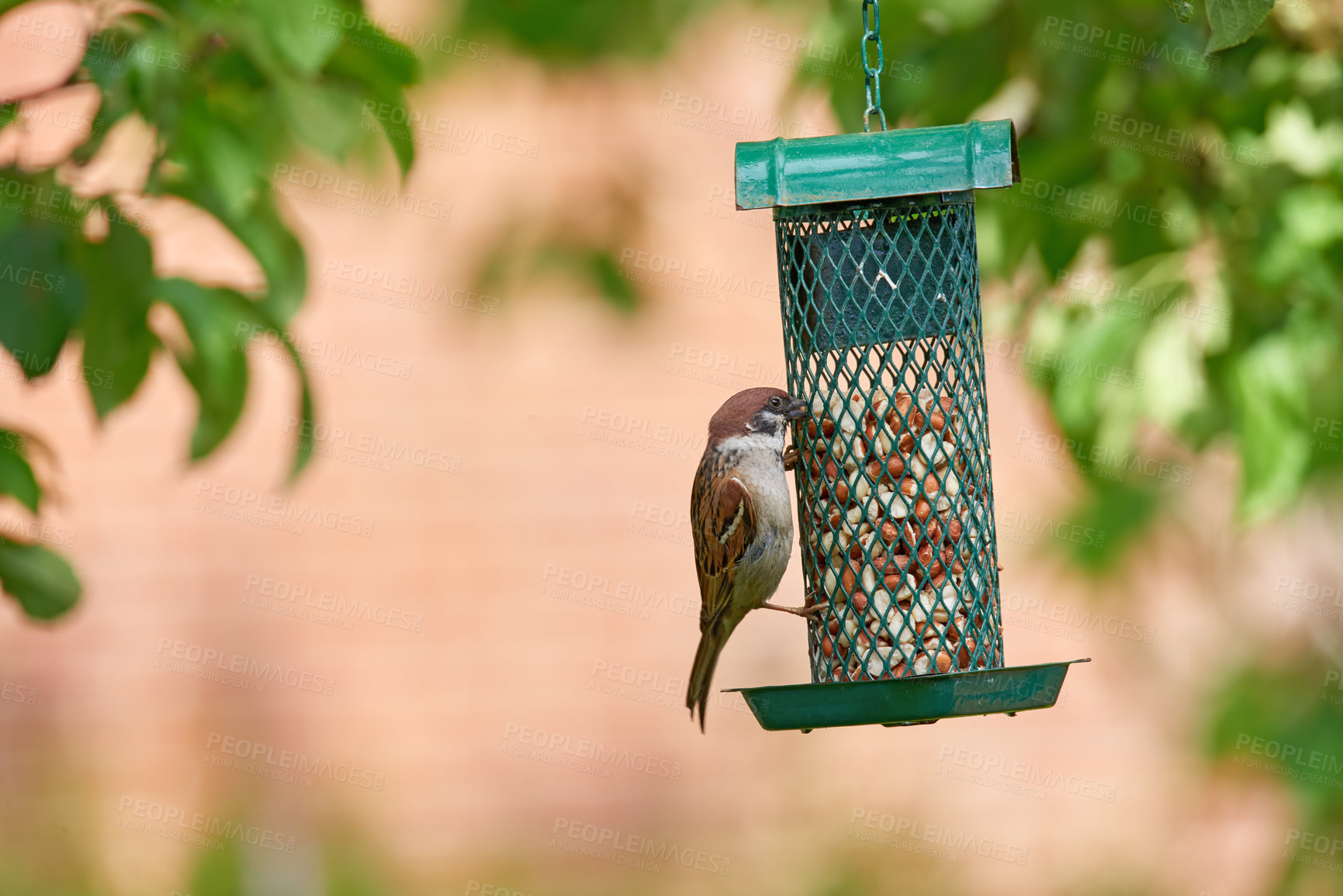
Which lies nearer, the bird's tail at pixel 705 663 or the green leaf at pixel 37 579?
the green leaf at pixel 37 579

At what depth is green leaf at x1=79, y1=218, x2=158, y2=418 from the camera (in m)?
3.29

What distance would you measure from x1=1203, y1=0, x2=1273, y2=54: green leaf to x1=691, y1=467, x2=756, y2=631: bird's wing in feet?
6.28

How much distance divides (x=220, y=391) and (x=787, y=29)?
7.69 ft

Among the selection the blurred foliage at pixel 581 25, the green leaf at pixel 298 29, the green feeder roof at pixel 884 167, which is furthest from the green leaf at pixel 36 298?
the blurred foliage at pixel 581 25

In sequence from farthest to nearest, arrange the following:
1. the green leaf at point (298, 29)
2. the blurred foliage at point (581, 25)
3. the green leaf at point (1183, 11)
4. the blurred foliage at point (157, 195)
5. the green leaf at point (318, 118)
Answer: the blurred foliage at point (581, 25)
the blurred foliage at point (157, 195)
the green leaf at point (318, 118)
the green leaf at point (298, 29)
the green leaf at point (1183, 11)

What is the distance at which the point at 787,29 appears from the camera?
4.76 meters

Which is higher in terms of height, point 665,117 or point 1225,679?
point 665,117

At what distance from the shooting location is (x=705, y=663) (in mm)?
4109

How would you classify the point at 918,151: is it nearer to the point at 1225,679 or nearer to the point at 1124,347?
the point at 1124,347

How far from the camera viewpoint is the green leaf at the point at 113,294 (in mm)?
3285

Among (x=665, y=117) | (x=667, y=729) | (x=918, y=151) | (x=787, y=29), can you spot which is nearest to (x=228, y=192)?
(x=918, y=151)

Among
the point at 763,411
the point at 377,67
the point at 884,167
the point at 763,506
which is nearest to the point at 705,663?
the point at 763,506

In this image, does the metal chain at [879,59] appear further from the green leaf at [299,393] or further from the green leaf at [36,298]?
the green leaf at [36,298]

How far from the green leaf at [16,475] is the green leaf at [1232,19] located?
264 cm
